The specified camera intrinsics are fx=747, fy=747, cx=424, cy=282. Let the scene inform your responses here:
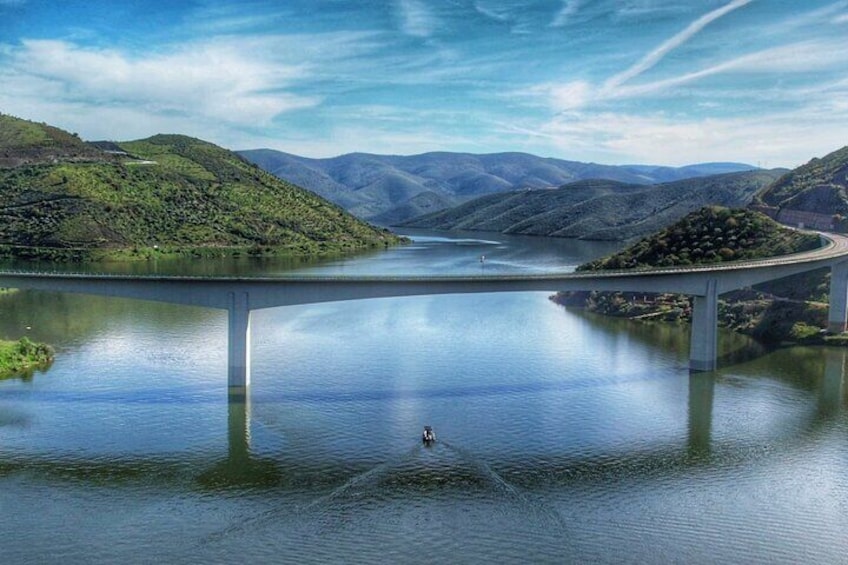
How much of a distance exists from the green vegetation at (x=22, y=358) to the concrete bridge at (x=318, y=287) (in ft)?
20.9

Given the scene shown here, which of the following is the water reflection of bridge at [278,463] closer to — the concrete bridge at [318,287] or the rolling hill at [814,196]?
the concrete bridge at [318,287]

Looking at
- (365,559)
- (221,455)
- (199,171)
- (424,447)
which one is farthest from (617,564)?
(199,171)

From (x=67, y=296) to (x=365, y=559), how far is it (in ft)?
269

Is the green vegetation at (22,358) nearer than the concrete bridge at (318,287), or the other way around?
the concrete bridge at (318,287)

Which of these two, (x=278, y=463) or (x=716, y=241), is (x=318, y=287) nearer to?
(x=278, y=463)

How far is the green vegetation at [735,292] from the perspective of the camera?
242 ft

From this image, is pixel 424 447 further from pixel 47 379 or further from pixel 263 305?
pixel 47 379

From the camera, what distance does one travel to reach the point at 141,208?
150m

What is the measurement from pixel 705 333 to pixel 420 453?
30268 millimetres

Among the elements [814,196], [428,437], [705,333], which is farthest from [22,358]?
[814,196]

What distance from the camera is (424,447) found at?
3819 centimetres

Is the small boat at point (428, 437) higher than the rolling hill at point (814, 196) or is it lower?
lower

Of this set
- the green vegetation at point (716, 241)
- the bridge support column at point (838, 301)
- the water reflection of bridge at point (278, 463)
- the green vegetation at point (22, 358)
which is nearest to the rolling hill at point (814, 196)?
the green vegetation at point (716, 241)

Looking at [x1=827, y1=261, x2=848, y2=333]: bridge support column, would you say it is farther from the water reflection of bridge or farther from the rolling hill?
the water reflection of bridge
